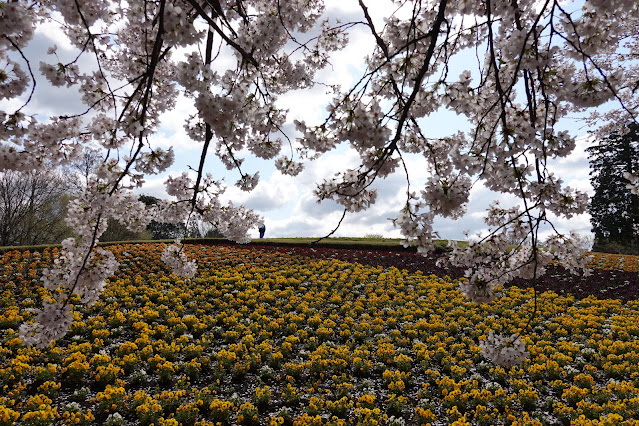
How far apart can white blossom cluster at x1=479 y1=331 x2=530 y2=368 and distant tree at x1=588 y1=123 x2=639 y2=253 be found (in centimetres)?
2828

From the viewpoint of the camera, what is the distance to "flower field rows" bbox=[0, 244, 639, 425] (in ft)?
15.3

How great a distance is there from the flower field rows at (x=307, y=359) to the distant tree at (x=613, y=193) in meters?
21.3

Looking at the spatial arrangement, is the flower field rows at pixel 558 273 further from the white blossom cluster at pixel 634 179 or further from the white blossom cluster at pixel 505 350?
the white blossom cluster at pixel 505 350

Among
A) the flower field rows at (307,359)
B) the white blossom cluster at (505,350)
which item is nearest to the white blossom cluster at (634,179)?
the white blossom cluster at (505,350)

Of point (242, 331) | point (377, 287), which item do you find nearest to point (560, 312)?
point (377, 287)

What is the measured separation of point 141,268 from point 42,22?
25.6 ft

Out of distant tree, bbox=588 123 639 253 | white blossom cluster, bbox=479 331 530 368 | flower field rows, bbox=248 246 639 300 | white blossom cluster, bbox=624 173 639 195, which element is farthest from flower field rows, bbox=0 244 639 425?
distant tree, bbox=588 123 639 253

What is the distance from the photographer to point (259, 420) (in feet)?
14.8

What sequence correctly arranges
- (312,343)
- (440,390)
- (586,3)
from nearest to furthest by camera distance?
(586,3), (440,390), (312,343)

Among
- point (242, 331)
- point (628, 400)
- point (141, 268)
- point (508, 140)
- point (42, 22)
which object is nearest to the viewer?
point (508, 140)

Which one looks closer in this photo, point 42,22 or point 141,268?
point 42,22

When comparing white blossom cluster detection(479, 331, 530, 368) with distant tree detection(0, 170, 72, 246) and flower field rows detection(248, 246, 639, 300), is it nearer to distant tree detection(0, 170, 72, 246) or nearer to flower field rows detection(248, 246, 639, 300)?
flower field rows detection(248, 246, 639, 300)

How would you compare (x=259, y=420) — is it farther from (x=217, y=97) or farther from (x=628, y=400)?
(x=628, y=400)

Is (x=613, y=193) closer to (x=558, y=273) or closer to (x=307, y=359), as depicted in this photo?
(x=558, y=273)
